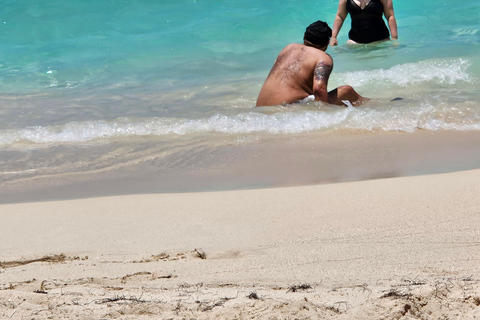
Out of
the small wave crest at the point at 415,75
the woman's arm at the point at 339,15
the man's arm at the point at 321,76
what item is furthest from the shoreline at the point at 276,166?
the woman's arm at the point at 339,15

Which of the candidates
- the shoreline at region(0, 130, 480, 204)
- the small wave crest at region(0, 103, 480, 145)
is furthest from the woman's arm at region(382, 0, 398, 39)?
the shoreline at region(0, 130, 480, 204)

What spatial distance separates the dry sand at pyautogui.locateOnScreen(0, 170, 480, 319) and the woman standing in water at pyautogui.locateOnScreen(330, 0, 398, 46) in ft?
15.8

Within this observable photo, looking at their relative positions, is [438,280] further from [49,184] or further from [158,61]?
[158,61]

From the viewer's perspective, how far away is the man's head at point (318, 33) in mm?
4680

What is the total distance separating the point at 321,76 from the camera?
463 centimetres

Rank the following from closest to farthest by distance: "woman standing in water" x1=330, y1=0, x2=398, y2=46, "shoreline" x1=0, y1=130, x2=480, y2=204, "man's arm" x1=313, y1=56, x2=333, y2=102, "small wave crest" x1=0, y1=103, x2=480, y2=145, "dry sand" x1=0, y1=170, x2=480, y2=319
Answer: "dry sand" x1=0, y1=170, x2=480, y2=319
"shoreline" x1=0, y1=130, x2=480, y2=204
"small wave crest" x1=0, y1=103, x2=480, y2=145
"man's arm" x1=313, y1=56, x2=333, y2=102
"woman standing in water" x1=330, y1=0, x2=398, y2=46

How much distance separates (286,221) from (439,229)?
2.20 ft

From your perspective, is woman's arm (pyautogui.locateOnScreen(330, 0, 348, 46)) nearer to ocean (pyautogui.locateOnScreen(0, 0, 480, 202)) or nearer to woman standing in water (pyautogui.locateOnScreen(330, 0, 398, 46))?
woman standing in water (pyautogui.locateOnScreen(330, 0, 398, 46))

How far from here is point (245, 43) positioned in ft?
33.4

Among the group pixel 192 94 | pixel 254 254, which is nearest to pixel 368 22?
pixel 192 94

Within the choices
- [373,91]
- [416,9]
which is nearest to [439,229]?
[373,91]

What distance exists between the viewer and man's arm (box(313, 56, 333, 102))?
4.62m

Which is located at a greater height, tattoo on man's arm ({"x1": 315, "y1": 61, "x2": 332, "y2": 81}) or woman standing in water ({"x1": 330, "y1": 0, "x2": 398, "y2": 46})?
woman standing in water ({"x1": 330, "y1": 0, "x2": 398, "y2": 46})

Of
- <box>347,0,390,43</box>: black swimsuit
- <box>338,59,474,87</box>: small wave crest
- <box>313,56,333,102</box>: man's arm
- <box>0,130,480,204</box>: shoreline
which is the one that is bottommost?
<box>0,130,480,204</box>: shoreline
